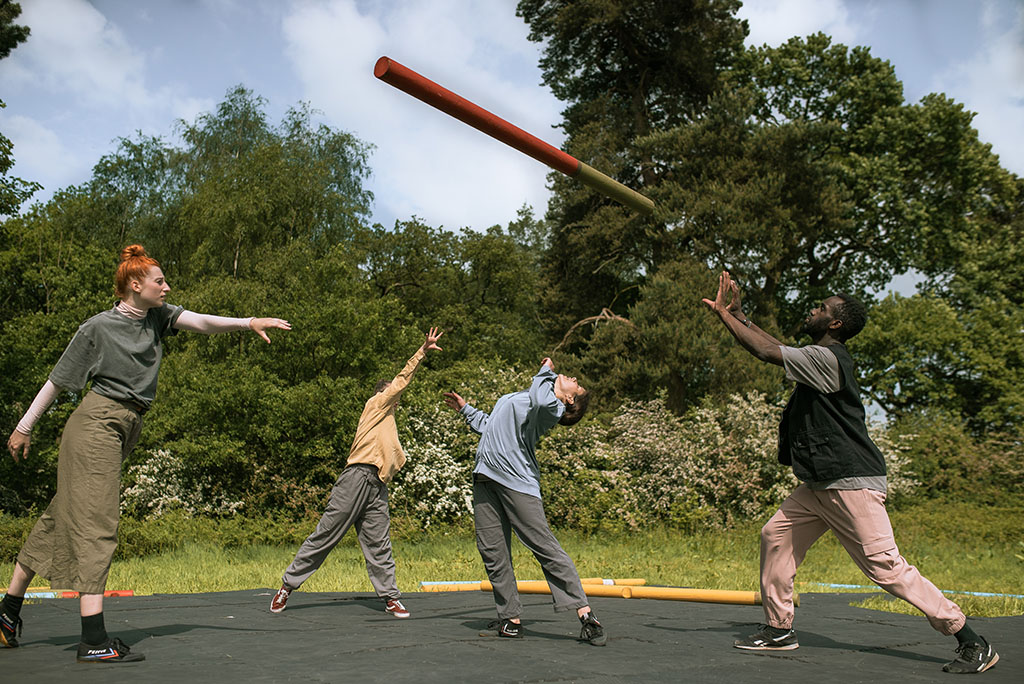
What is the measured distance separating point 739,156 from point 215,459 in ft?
55.9

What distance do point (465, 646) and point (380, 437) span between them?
2512 millimetres

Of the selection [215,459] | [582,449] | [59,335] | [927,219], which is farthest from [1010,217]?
[59,335]

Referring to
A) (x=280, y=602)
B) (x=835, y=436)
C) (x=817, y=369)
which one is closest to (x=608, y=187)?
(x=817, y=369)

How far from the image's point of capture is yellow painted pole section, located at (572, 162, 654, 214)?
3.86 meters

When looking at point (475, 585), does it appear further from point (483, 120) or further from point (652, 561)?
point (483, 120)

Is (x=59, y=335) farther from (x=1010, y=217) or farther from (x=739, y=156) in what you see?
(x=1010, y=217)

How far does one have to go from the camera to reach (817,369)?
16.9 ft

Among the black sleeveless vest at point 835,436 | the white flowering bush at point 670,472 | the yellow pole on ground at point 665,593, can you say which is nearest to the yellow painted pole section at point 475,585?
the yellow pole on ground at point 665,593

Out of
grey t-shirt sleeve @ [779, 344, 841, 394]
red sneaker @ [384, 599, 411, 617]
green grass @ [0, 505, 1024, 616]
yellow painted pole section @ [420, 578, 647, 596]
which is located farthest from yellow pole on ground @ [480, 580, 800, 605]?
grey t-shirt sleeve @ [779, 344, 841, 394]

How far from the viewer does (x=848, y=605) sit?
7.72 m

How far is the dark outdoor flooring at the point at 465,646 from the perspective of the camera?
448 centimetres

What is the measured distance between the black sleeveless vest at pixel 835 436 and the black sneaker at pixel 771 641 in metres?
0.95

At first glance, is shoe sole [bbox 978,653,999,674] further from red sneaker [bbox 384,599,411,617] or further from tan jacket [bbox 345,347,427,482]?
tan jacket [bbox 345,347,427,482]

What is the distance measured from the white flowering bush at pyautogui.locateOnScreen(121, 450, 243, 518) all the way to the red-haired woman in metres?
12.8
